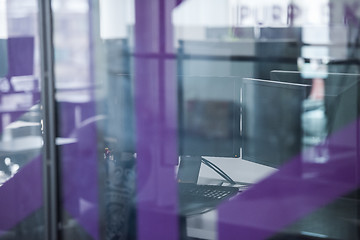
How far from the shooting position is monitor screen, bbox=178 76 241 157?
6.31ft

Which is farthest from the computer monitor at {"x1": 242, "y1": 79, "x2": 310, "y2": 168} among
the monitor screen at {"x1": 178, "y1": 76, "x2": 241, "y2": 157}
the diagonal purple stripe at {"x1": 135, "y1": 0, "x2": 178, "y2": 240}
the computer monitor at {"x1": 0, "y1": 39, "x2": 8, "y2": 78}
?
the computer monitor at {"x1": 0, "y1": 39, "x2": 8, "y2": 78}

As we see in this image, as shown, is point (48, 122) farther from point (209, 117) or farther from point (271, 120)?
point (271, 120)

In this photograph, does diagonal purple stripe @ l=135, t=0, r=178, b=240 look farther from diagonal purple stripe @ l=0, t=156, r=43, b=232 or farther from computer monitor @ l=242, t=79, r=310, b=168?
diagonal purple stripe @ l=0, t=156, r=43, b=232

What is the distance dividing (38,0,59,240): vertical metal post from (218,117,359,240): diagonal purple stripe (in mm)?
701

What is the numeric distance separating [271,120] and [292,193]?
0.76 ft

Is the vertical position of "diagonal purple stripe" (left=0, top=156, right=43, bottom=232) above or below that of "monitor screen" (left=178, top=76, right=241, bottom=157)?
below

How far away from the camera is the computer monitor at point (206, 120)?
1924 millimetres

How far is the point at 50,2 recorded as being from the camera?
2197 millimetres

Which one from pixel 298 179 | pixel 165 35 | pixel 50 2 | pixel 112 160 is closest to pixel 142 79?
pixel 165 35

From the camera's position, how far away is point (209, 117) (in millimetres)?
1952

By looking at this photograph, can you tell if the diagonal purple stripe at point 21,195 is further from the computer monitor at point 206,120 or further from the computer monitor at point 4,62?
the computer monitor at point 206,120

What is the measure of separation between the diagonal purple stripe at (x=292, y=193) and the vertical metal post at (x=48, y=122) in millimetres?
701

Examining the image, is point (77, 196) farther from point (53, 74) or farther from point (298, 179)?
point (298, 179)

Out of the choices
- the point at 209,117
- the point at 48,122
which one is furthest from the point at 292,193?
the point at 48,122
